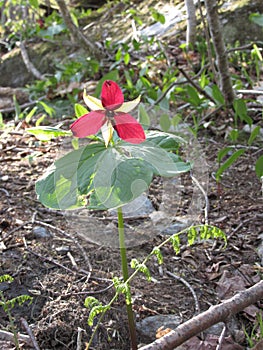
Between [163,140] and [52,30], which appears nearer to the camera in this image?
[163,140]

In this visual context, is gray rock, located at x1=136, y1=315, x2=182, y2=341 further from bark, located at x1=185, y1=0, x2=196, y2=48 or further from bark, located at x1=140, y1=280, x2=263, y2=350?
bark, located at x1=185, y1=0, x2=196, y2=48

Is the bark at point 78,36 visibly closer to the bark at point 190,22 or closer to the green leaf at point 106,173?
the bark at point 190,22

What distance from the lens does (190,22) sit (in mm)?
3408

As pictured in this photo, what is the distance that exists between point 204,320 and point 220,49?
5.81ft

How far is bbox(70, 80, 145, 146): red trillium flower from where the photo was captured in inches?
41.8

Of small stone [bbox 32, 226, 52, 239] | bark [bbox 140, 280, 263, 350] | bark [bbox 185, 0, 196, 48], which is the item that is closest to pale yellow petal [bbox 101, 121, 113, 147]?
bark [bbox 140, 280, 263, 350]

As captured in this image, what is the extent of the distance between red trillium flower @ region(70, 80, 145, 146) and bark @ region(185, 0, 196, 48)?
241 cm

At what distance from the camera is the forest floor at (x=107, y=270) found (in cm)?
137

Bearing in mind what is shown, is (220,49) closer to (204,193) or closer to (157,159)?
(204,193)

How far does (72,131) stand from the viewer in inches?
42.1

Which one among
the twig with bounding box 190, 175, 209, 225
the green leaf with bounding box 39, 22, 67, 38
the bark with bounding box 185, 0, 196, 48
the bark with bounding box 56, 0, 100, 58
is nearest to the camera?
the twig with bounding box 190, 175, 209, 225

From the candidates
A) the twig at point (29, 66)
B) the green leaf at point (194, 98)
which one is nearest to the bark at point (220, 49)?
the green leaf at point (194, 98)

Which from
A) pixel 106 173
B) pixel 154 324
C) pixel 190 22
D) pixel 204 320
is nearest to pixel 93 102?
pixel 106 173

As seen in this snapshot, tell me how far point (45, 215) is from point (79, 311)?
62 centimetres
